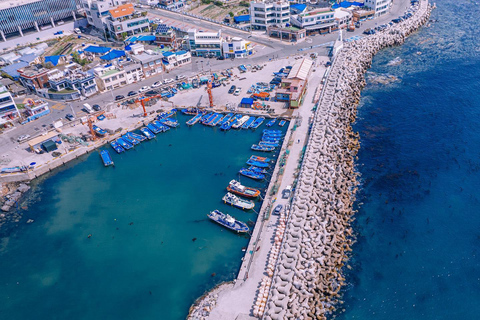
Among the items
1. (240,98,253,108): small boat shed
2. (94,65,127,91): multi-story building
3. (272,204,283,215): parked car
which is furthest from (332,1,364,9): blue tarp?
(272,204,283,215): parked car

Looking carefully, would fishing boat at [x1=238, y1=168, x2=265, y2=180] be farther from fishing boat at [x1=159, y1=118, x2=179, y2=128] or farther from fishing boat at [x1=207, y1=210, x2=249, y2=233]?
fishing boat at [x1=159, y1=118, x2=179, y2=128]

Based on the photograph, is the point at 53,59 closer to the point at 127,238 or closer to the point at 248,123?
the point at 248,123

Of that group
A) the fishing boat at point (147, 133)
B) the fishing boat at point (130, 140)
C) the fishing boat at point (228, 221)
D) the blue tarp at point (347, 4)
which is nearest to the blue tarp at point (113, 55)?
the fishing boat at point (147, 133)

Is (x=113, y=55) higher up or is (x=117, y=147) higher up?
(x=113, y=55)

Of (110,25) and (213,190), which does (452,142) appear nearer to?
(213,190)

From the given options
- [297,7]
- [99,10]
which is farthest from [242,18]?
[99,10]
